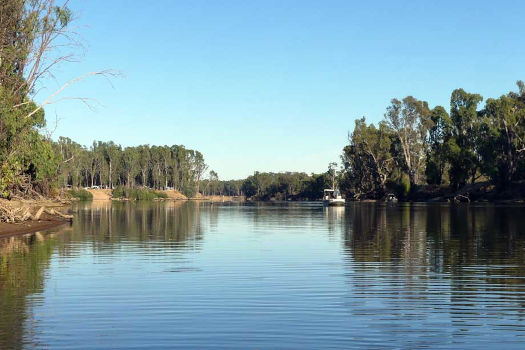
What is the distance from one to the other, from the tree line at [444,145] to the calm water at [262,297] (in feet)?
368

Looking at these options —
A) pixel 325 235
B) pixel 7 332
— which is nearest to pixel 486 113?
pixel 325 235

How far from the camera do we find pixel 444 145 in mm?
Answer: 156500

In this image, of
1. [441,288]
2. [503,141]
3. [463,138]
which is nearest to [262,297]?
[441,288]

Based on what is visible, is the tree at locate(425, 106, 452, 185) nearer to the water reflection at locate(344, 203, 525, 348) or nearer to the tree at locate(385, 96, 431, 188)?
the tree at locate(385, 96, 431, 188)

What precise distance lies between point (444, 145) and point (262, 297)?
5747 inches

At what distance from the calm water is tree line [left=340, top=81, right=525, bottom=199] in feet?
368

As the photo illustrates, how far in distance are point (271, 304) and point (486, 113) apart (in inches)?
5740

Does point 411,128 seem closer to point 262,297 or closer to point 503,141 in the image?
point 503,141

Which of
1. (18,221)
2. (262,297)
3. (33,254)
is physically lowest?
(262,297)

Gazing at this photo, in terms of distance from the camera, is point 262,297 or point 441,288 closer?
point 262,297

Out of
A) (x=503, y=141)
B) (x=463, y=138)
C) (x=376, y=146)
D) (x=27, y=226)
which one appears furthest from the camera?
(x=376, y=146)

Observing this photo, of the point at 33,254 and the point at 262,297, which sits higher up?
the point at 33,254

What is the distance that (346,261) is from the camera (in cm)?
2969

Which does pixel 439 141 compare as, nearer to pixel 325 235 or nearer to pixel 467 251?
pixel 325 235
